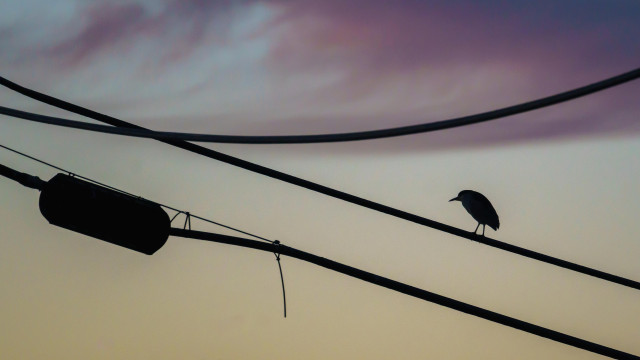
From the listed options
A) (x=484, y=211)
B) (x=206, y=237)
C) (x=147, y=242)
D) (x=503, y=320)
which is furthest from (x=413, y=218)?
(x=484, y=211)

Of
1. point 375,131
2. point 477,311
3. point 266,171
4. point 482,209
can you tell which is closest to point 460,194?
point 482,209

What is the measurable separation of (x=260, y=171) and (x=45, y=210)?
151 centimetres

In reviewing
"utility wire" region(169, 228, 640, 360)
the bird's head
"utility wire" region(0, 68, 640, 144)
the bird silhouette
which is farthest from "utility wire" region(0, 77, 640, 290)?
the bird's head

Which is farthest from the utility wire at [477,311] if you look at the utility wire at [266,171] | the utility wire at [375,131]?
the utility wire at [375,131]

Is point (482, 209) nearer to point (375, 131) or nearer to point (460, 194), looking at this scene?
point (460, 194)

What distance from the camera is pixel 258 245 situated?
4.69 m

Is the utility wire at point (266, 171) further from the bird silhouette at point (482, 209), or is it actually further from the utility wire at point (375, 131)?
the bird silhouette at point (482, 209)

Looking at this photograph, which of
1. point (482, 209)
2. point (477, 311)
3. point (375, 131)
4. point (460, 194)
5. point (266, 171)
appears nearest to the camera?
point (375, 131)

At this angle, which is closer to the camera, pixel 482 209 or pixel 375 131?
pixel 375 131

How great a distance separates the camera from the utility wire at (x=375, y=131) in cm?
308

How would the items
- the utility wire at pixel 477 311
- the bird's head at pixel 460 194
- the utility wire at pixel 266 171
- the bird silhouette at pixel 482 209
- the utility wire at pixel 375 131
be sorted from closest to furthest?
the utility wire at pixel 375 131, the utility wire at pixel 477 311, the utility wire at pixel 266 171, the bird silhouette at pixel 482 209, the bird's head at pixel 460 194

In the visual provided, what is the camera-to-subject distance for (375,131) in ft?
11.6

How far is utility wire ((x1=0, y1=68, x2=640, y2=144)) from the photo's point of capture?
10.1 ft

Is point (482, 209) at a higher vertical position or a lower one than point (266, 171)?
higher
